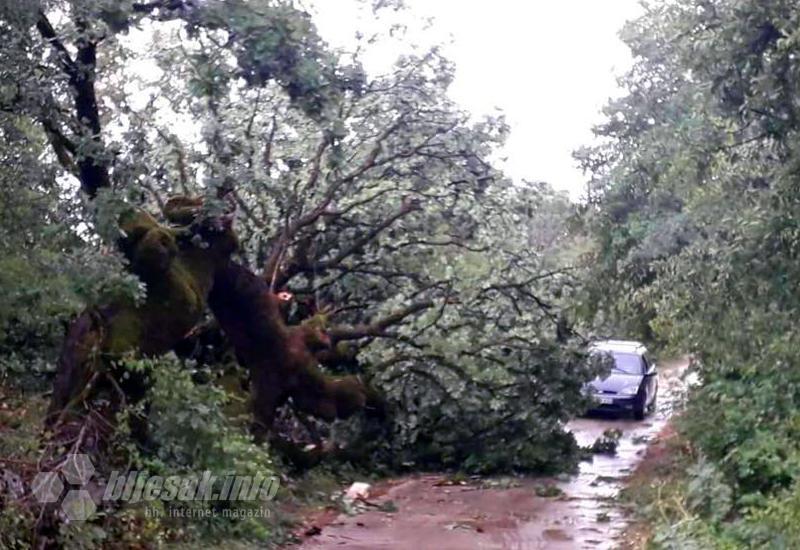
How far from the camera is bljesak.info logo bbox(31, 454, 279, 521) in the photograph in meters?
9.09

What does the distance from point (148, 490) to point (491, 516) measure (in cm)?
554

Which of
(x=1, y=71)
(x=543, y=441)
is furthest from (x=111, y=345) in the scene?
(x=543, y=441)

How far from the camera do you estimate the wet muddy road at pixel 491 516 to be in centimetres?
1286

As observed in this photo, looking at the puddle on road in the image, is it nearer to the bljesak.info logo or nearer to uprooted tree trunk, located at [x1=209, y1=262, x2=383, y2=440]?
the bljesak.info logo

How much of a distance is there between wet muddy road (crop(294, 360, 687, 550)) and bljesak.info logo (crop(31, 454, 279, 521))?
0.82m

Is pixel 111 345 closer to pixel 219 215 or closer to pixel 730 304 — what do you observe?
pixel 219 215

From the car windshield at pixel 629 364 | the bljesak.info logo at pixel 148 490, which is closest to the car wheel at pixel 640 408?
the car windshield at pixel 629 364

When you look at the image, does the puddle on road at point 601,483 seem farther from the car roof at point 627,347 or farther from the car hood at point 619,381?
the car roof at point 627,347

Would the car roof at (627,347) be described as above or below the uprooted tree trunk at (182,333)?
above

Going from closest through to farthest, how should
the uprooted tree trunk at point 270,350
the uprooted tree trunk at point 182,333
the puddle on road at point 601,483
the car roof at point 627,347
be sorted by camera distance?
the uprooted tree trunk at point 182,333
the puddle on road at point 601,483
the uprooted tree trunk at point 270,350
the car roof at point 627,347

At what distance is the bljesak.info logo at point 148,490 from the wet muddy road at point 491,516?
0.82 m

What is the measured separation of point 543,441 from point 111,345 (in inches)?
379

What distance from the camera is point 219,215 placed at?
487 inches

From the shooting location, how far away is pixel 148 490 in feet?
35.2
